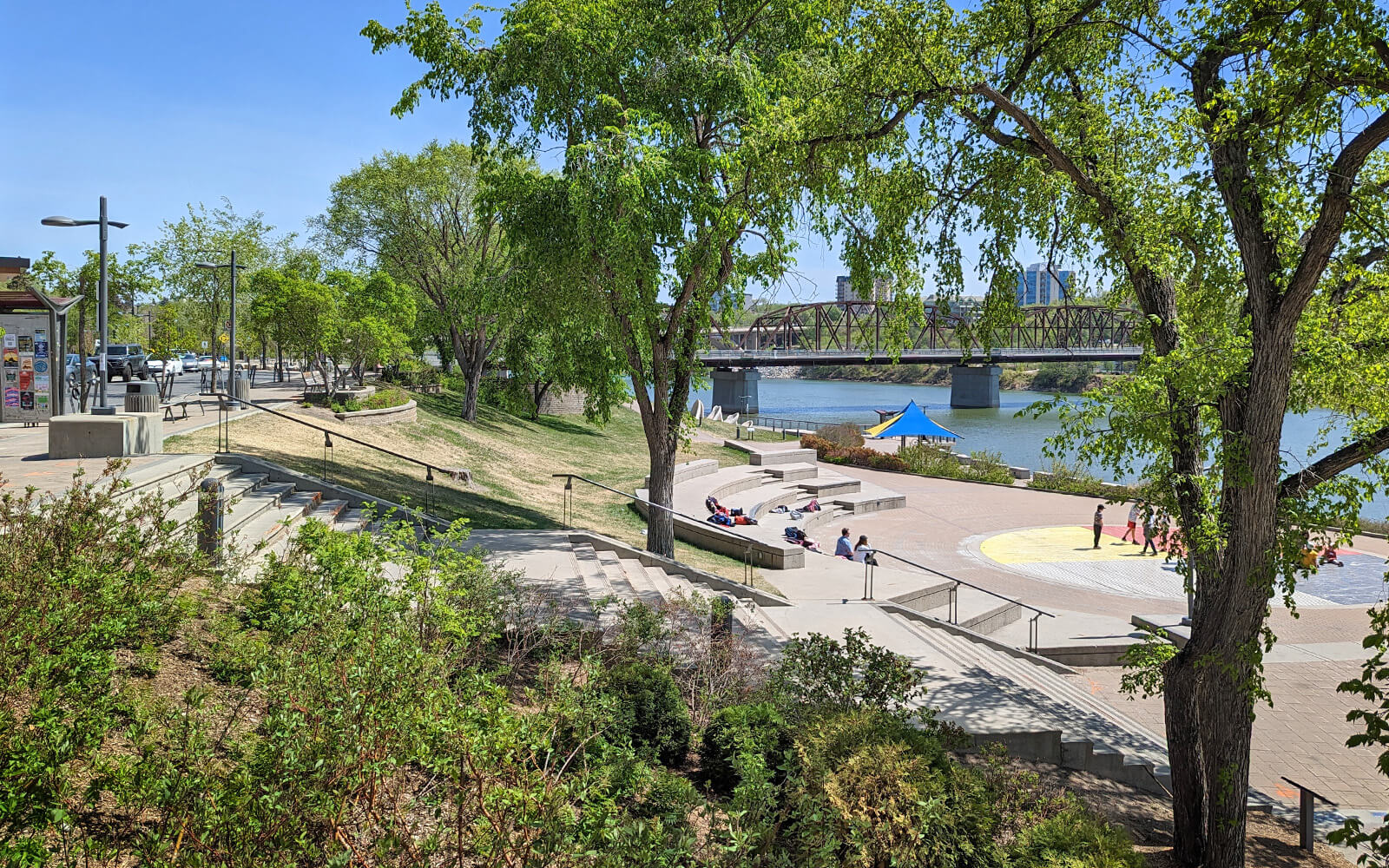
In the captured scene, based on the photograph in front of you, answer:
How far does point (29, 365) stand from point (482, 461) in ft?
35.8

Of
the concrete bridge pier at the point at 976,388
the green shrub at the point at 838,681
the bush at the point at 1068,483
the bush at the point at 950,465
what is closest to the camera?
the green shrub at the point at 838,681

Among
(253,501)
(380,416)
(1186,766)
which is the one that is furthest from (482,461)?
(1186,766)

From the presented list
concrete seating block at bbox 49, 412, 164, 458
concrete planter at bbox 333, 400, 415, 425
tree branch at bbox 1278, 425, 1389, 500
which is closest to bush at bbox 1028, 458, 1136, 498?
concrete planter at bbox 333, 400, 415, 425

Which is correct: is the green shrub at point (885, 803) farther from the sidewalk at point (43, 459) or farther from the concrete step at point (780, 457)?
the concrete step at point (780, 457)

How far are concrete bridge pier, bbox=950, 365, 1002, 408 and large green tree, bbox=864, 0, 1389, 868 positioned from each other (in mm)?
78583

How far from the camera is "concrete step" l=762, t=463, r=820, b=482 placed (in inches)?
1152

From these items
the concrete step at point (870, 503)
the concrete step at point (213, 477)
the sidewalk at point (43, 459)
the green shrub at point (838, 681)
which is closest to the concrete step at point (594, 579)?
the green shrub at point (838, 681)

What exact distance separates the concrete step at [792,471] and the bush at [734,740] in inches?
887

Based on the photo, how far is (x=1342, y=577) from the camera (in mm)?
19766

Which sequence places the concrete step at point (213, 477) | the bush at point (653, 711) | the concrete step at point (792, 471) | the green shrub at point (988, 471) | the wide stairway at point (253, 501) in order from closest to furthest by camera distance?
1. the bush at point (653, 711)
2. the concrete step at point (213, 477)
3. the wide stairway at point (253, 501)
4. the concrete step at point (792, 471)
5. the green shrub at point (988, 471)

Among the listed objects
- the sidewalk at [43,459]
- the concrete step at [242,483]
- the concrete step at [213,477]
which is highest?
the sidewalk at [43,459]

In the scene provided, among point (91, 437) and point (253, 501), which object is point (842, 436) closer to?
point (253, 501)

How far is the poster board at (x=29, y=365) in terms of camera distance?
1919 centimetres

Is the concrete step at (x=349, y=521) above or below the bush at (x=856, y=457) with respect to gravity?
above
